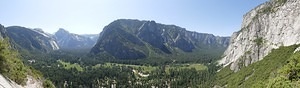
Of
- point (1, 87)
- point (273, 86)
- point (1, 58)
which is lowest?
point (273, 86)

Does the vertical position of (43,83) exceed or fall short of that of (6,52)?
it falls short

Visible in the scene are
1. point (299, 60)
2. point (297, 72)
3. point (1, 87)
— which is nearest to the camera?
point (1, 87)

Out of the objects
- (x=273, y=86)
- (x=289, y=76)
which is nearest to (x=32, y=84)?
(x=273, y=86)

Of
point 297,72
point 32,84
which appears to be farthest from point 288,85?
point 32,84

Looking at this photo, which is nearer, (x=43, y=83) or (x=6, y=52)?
(x=6, y=52)

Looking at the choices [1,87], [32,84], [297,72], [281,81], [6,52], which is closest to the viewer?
[1,87]

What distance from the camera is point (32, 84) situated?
9162 cm

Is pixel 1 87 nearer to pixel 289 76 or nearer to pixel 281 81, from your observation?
pixel 281 81

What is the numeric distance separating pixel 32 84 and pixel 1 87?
139 ft

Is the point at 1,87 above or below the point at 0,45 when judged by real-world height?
below

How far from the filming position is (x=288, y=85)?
321ft

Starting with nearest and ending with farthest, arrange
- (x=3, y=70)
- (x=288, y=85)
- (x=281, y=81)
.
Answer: (x=3, y=70) < (x=288, y=85) < (x=281, y=81)

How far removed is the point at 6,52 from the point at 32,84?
670 inches

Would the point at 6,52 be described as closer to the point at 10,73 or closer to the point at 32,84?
the point at 10,73
